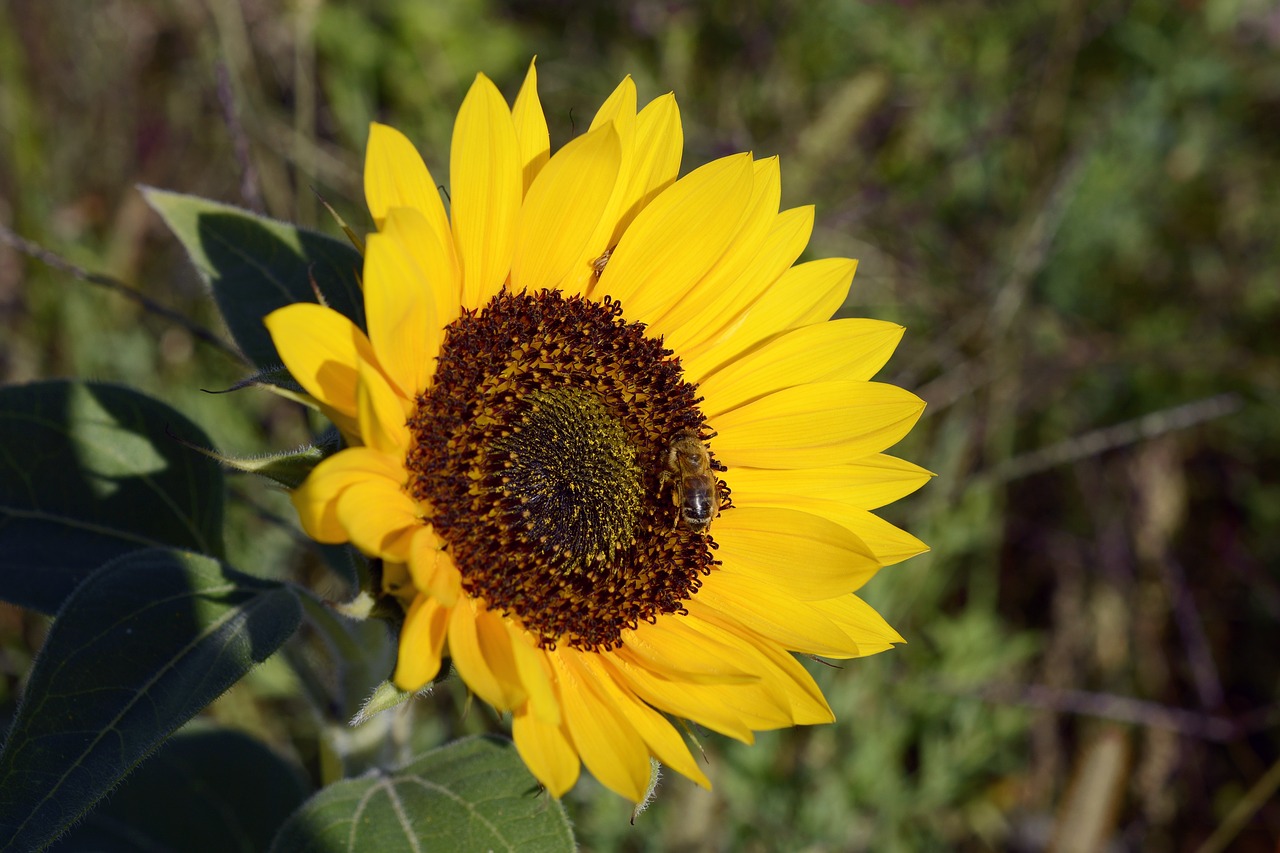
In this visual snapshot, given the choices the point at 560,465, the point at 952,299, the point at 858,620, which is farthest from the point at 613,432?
the point at 952,299

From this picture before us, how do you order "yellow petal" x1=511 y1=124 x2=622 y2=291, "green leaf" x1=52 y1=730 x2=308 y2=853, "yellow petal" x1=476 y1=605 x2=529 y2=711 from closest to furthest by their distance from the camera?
"yellow petal" x1=476 y1=605 x2=529 y2=711 < "yellow petal" x1=511 y1=124 x2=622 y2=291 < "green leaf" x1=52 y1=730 x2=308 y2=853

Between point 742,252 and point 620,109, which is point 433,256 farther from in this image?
point 742,252

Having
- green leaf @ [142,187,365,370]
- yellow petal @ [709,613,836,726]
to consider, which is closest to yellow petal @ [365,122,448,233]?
green leaf @ [142,187,365,370]

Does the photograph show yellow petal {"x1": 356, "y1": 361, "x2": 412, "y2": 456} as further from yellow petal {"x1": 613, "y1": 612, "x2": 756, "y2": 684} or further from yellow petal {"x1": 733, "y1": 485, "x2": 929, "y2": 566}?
yellow petal {"x1": 733, "y1": 485, "x2": 929, "y2": 566}

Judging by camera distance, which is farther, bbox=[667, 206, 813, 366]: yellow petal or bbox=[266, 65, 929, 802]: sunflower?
bbox=[667, 206, 813, 366]: yellow petal

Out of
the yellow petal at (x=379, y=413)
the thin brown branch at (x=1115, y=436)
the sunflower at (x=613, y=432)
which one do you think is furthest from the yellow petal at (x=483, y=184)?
the thin brown branch at (x=1115, y=436)

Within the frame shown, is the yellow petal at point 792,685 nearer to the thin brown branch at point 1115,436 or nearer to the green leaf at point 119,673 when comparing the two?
the green leaf at point 119,673
